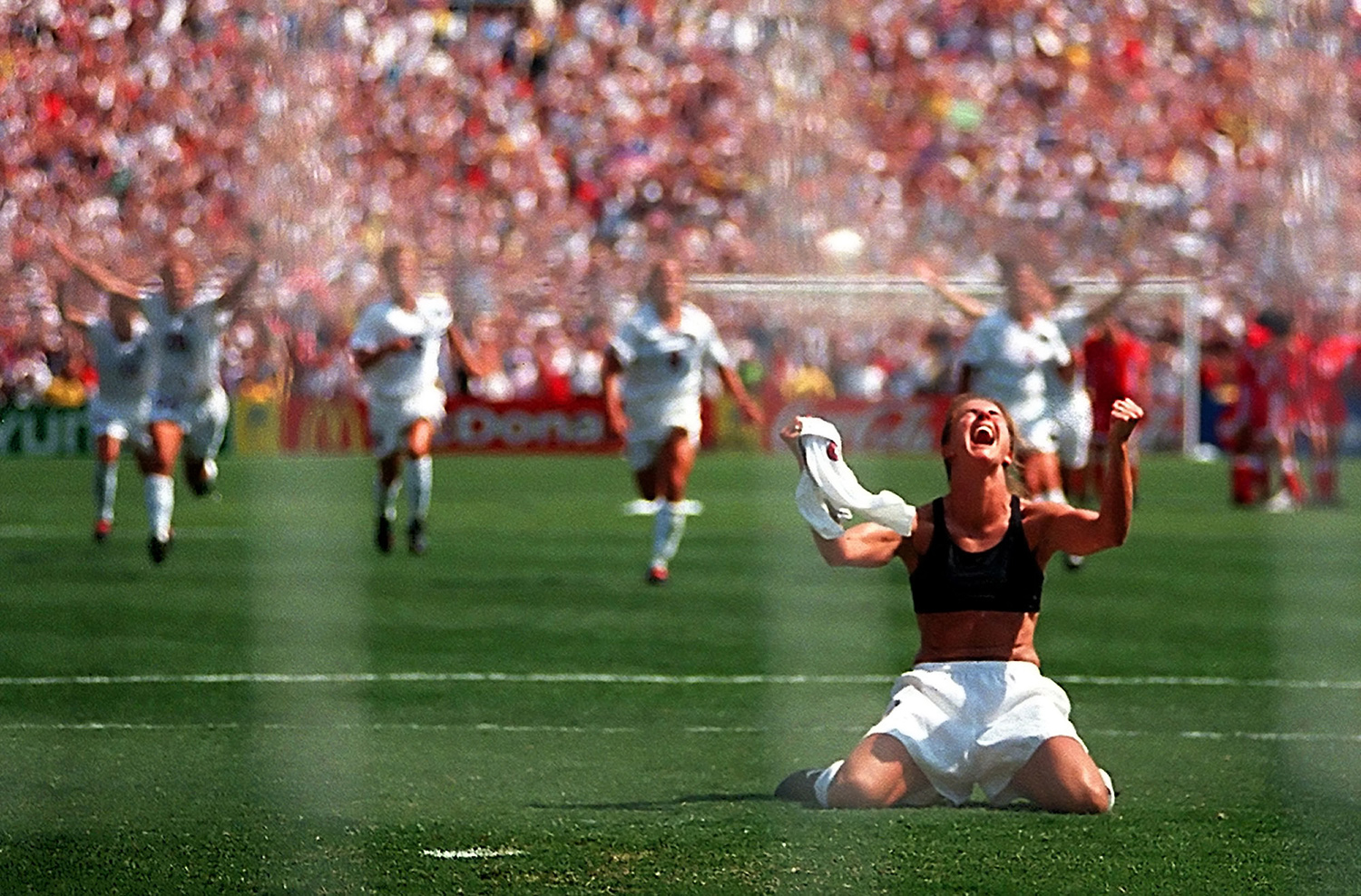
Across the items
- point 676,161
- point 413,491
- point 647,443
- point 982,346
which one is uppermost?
point 676,161

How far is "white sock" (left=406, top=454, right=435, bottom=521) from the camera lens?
15875mm

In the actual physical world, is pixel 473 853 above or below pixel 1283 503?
below

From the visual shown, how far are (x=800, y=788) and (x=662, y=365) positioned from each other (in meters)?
8.19

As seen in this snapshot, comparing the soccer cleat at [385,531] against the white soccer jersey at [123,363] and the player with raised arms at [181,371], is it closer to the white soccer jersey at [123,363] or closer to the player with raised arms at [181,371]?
the player with raised arms at [181,371]

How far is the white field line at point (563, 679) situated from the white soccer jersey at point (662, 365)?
15.6 feet

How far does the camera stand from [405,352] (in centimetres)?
1602

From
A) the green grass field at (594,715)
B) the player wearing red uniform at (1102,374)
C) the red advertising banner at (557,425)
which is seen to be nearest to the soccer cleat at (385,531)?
the green grass field at (594,715)

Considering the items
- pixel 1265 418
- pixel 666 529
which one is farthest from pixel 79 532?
pixel 1265 418

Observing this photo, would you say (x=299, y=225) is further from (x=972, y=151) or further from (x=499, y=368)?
(x=972, y=151)

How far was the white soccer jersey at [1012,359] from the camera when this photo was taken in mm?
15391

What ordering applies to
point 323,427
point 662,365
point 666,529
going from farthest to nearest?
1. point 323,427
2. point 662,365
3. point 666,529

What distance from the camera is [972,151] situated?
33.5 metres

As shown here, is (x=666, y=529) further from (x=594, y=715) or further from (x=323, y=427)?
(x=323, y=427)

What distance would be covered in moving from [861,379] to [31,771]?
24.6 meters
